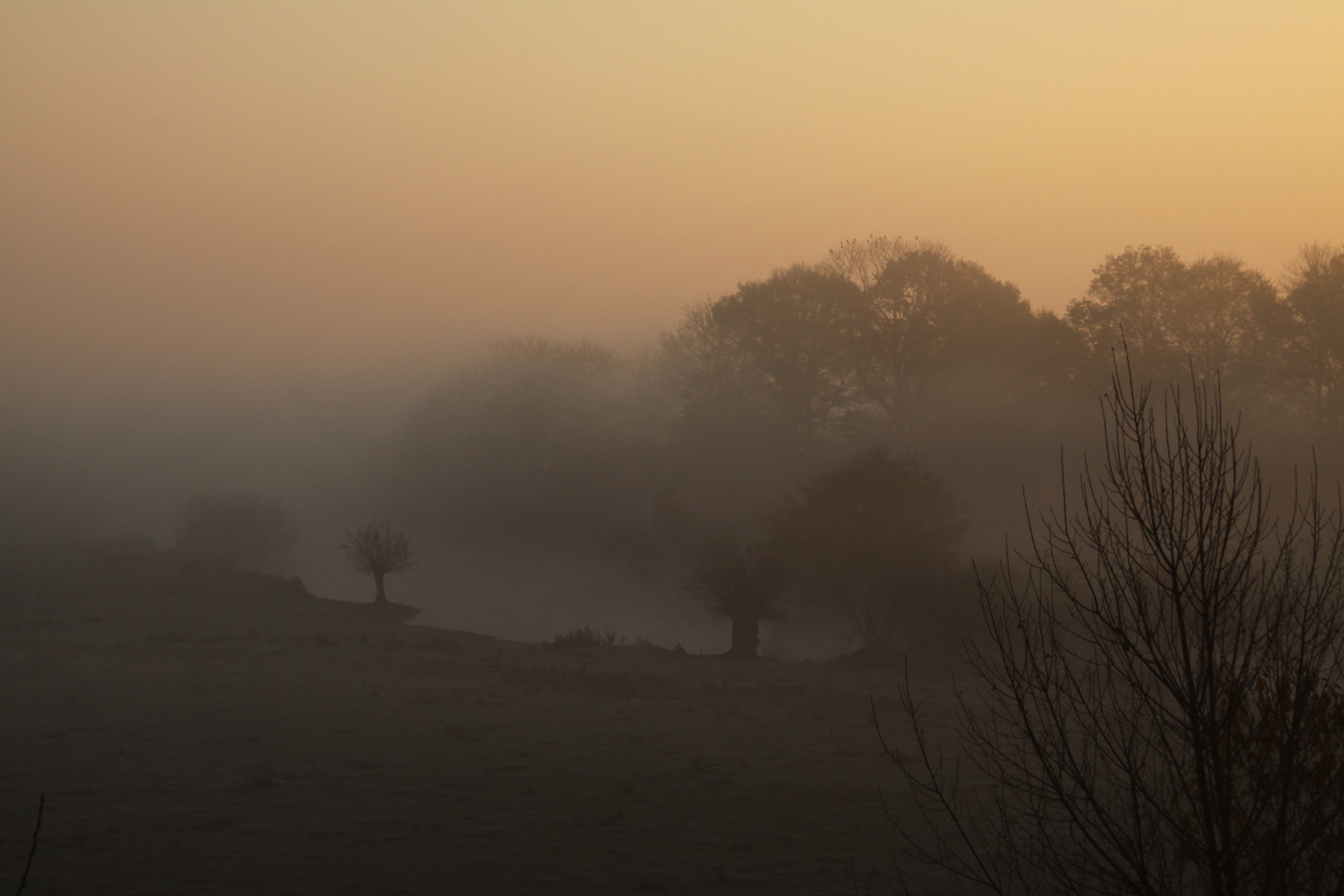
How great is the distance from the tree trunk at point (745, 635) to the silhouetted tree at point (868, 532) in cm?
339

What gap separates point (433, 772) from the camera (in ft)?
48.5

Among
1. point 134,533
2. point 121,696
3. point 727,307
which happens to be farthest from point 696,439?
point 134,533

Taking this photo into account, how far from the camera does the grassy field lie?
35.0 ft

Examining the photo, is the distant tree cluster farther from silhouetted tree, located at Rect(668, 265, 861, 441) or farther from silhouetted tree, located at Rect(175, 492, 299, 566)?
silhouetted tree, located at Rect(175, 492, 299, 566)

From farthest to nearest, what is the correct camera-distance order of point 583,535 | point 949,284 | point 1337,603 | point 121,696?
1. point 583,535
2. point 949,284
3. point 121,696
4. point 1337,603

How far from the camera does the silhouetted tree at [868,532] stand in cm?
3409

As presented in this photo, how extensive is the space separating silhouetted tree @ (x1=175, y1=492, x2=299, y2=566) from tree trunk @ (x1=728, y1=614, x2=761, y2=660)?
139 feet

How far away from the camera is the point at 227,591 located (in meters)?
42.2

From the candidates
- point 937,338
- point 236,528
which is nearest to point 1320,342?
point 937,338

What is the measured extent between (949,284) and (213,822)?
4406cm

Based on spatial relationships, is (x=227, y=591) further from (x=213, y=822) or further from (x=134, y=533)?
(x=134, y=533)

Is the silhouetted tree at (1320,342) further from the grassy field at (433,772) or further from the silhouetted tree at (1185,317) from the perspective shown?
the grassy field at (433,772)

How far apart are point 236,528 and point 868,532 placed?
156 ft

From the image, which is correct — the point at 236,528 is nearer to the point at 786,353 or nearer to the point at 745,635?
the point at 786,353
